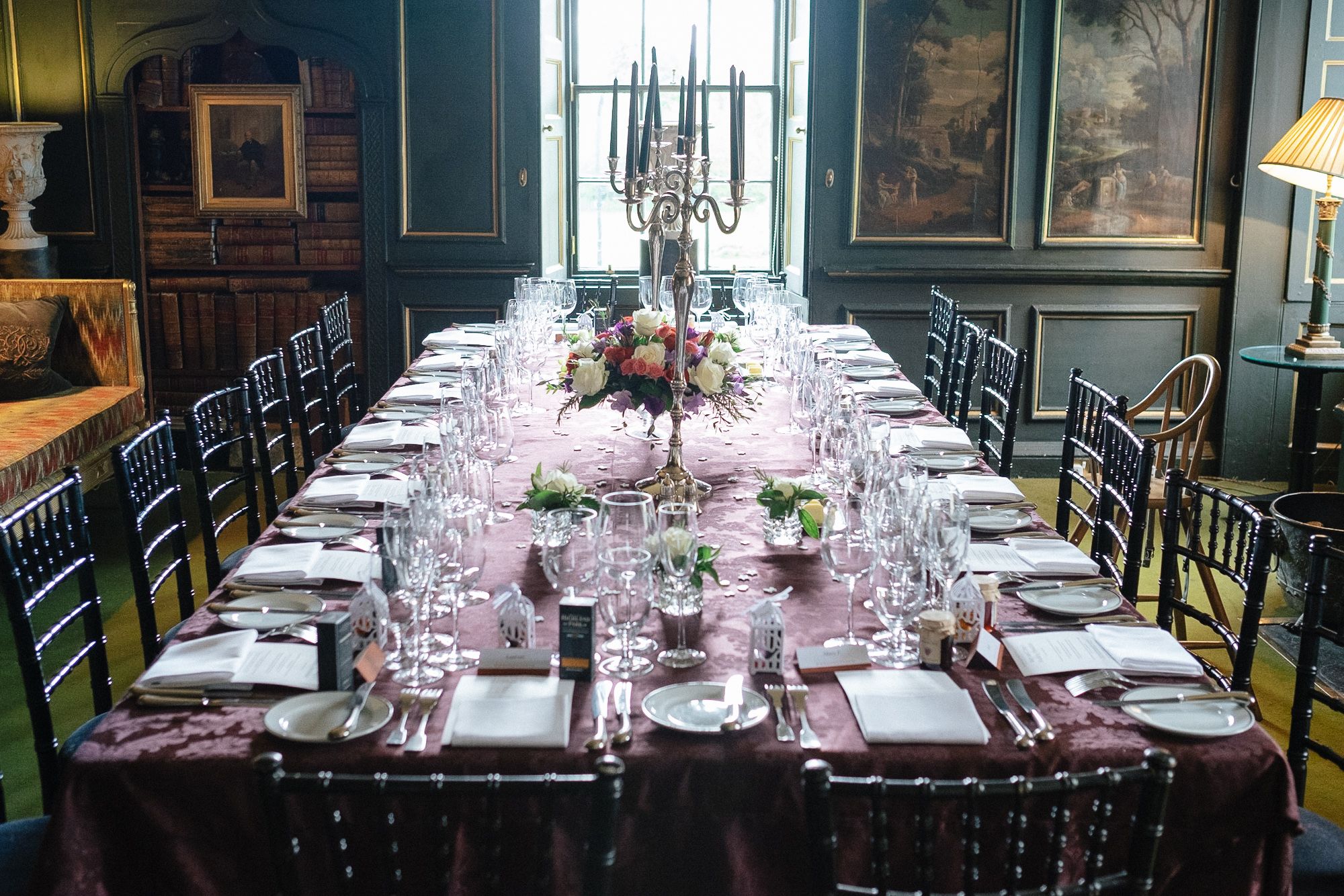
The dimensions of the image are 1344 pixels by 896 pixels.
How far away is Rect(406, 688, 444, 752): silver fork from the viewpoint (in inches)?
73.4

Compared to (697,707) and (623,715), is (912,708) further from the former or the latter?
(623,715)

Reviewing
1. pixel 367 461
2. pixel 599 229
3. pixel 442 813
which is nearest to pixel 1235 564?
pixel 442 813

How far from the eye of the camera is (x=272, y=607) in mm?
2398

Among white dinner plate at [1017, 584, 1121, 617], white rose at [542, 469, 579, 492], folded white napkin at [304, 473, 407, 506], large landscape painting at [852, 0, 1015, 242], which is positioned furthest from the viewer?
large landscape painting at [852, 0, 1015, 242]

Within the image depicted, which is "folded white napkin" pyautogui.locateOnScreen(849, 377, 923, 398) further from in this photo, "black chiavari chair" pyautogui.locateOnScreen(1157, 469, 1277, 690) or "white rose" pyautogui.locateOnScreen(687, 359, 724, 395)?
"black chiavari chair" pyautogui.locateOnScreen(1157, 469, 1277, 690)

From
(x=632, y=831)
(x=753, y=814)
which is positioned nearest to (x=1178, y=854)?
(x=753, y=814)

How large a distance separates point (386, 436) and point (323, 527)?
89 centimetres

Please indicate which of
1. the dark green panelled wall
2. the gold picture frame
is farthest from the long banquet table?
the gold picture frame

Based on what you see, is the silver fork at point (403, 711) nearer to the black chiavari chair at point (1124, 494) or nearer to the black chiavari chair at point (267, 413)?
the black chiavari chair at point (1124, 494)

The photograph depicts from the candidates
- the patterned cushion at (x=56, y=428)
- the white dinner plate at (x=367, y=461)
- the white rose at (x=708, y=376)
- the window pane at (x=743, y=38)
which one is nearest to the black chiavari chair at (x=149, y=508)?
the white dinner plate at (x=367, y=461)

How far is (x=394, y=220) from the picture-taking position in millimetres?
6531

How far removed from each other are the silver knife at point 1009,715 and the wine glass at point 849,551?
0.23 m

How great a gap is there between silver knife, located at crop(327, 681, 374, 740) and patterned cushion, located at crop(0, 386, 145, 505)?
323 cm

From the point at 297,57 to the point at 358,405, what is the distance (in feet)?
9.12
